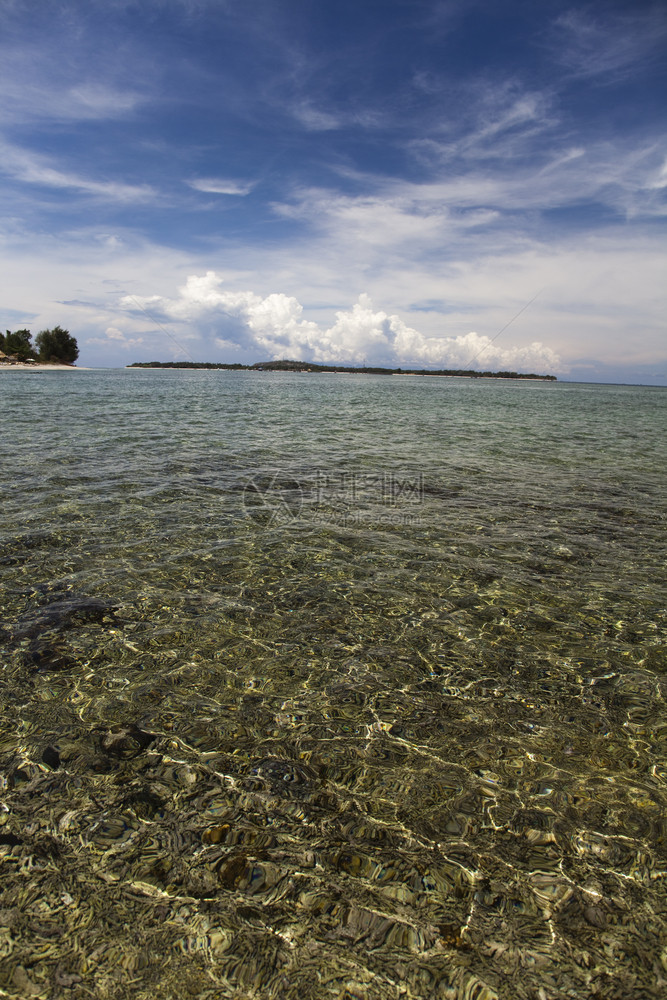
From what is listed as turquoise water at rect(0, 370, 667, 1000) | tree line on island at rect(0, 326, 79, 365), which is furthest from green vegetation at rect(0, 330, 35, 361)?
turquoise water at rect(0, 370, 667, 1000)

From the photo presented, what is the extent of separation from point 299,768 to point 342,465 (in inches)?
616

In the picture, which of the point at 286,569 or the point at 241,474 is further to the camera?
the point at 241,474

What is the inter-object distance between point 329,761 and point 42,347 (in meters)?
182

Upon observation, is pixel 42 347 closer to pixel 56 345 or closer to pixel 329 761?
pixel 56 345

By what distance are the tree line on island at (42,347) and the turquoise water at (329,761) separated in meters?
152

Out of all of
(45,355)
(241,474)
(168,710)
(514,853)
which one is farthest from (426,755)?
(45,355)

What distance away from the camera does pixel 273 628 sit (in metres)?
7.11

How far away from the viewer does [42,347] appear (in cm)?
15262

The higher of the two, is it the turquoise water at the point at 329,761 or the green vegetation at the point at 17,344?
the green vegetation at the point at 17,344

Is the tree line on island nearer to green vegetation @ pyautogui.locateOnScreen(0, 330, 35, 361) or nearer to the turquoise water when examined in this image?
green vegetation @ pyautogui.locateOnScreen(0, 330, 35, 361)

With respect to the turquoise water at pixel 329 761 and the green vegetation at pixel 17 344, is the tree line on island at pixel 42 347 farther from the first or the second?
the turquoise water at pixel 329 761

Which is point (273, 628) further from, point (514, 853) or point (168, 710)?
point (514, 853)

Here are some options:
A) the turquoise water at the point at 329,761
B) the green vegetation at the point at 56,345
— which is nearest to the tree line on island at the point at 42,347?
the green vegetation at the point at 56,345

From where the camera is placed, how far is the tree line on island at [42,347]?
137 meters
